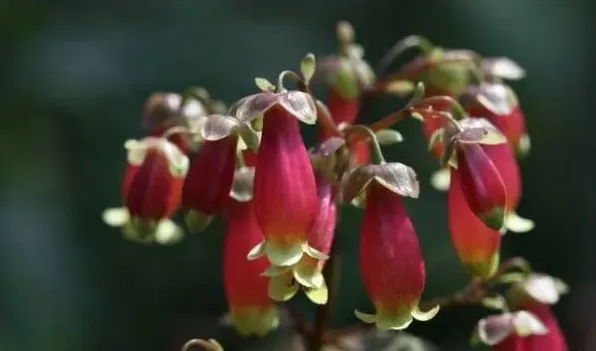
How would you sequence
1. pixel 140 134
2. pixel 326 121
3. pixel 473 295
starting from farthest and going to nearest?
pixel 140 134 < pixel 473 295 < pixel 326 121

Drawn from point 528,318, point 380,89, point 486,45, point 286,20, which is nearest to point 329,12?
point 286,20

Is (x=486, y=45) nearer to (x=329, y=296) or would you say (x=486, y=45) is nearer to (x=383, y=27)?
(x=383, y=27)

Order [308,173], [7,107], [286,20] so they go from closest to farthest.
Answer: [308,173] → [7,107] → [286,20]

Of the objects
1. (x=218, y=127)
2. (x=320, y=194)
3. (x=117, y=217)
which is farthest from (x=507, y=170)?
(x=117, y=217)

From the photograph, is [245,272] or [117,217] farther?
[117,217]

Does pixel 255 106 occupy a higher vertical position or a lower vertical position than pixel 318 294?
higher

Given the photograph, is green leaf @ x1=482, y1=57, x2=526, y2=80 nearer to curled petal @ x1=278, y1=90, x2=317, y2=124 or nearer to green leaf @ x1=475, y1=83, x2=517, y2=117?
green leaf @ x1=475, y1=83, x2=517, y2=117

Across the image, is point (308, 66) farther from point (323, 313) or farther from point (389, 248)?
point (323, 313)
